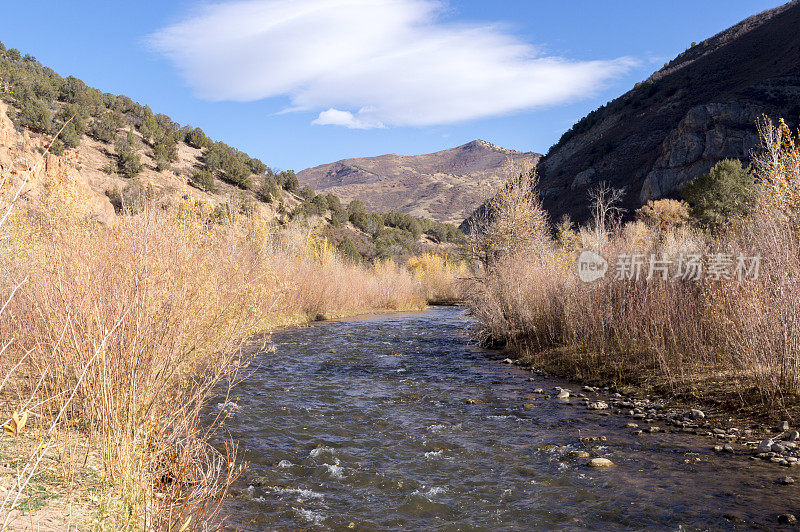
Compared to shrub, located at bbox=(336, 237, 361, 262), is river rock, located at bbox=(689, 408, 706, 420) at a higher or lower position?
lower

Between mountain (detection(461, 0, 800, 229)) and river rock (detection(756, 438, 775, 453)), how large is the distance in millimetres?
40338

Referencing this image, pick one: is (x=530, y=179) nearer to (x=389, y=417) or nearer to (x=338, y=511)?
(x=389, y=417)

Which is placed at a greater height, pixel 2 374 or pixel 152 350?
pixel 152 350

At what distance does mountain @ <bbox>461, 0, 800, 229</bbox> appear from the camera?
4297 cm

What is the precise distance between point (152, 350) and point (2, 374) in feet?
8.69

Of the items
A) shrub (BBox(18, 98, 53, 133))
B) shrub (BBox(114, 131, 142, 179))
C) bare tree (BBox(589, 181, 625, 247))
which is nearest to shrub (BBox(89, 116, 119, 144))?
shrub (BBox(114, 131, 142, 179))

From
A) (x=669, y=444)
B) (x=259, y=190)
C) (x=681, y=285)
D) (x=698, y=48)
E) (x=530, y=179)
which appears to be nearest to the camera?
(x=669, y=444)

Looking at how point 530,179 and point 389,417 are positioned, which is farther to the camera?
point 530,179

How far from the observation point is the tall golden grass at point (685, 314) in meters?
7.41

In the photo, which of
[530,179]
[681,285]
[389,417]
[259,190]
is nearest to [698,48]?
[259,190]

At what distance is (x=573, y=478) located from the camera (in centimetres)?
584

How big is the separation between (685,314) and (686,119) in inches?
1773

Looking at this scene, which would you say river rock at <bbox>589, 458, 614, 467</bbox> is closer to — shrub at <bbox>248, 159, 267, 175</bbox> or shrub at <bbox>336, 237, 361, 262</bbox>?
shrub at <bbox>336, 237, 361, 262</bbox>

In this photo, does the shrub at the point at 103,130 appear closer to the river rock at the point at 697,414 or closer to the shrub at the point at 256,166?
the shrub at the point at 256,166
